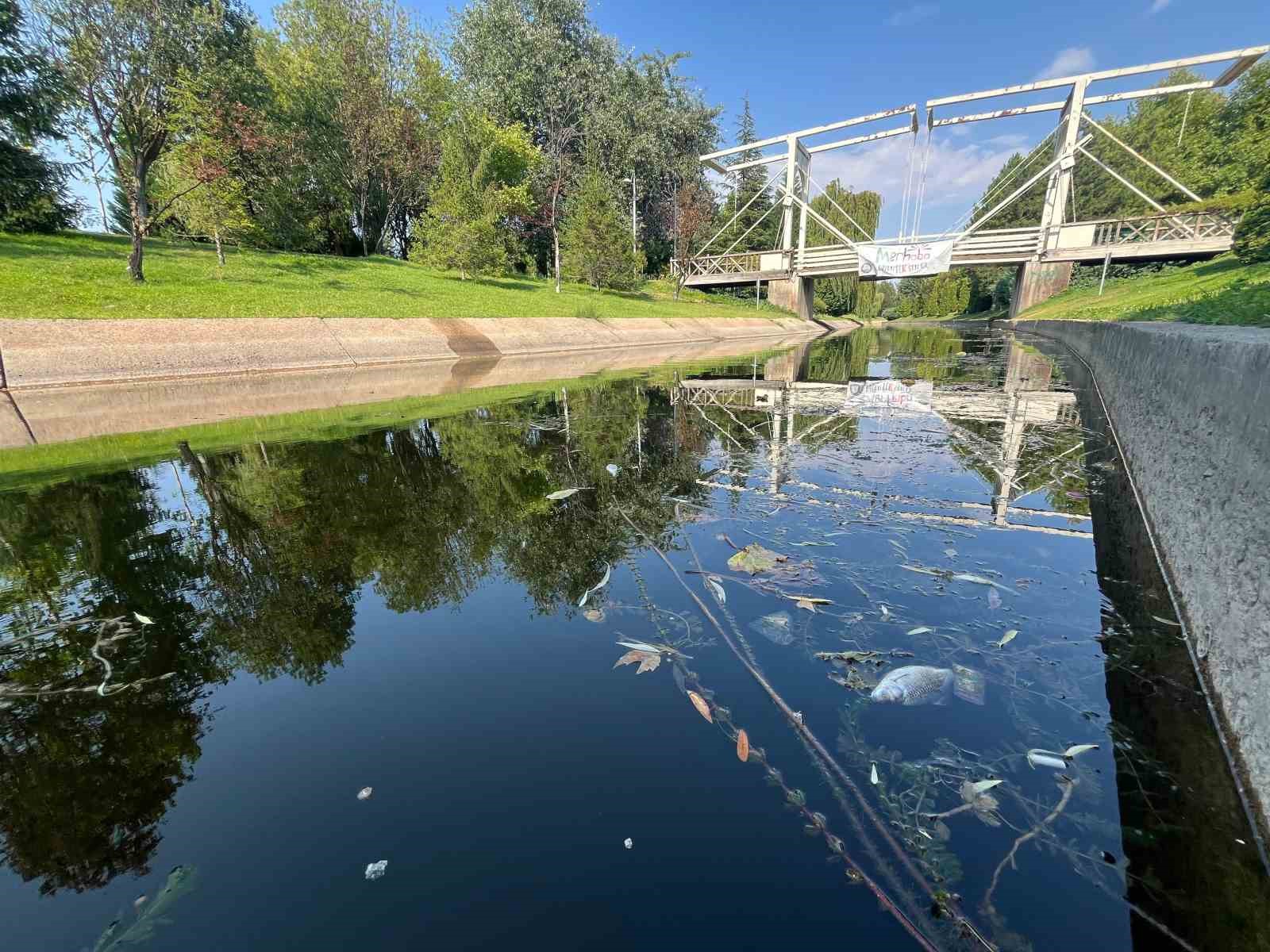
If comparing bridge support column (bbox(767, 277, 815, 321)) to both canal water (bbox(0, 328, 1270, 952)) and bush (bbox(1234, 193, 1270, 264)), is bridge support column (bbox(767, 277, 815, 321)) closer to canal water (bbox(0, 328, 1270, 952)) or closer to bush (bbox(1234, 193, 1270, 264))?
bush (bbox(1234, 193, 1270, 264))

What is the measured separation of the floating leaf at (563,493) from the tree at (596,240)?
29.9m

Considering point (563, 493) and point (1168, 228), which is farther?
point (1168, 228)

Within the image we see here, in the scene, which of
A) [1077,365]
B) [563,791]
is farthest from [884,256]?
[563,791]

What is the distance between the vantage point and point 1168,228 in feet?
91.2

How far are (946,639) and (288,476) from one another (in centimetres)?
667

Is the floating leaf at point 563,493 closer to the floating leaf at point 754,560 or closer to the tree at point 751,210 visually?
the floating leaf at point 754,560

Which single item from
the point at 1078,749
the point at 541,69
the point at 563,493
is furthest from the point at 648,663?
the point at 541,69

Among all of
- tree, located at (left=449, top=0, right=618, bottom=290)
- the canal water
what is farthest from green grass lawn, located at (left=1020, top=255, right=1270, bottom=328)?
tree, located at (left=449, top=0, right=618, bottom=290)

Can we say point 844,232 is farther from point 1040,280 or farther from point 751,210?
point 1040,280

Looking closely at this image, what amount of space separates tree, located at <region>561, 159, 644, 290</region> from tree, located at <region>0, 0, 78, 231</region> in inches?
857

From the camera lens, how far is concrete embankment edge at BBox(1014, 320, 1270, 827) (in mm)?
2326

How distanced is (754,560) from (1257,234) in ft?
76.3

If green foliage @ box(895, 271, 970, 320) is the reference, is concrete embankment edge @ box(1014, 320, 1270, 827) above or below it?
below

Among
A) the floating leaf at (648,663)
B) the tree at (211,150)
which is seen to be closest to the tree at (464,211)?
Answer: the tree at (211,150)
